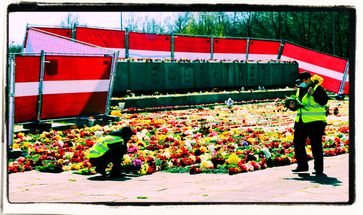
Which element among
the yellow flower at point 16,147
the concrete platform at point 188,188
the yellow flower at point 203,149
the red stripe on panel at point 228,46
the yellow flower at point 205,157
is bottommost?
the concrete platform at point 188,188

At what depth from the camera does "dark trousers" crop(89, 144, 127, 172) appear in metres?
8.33

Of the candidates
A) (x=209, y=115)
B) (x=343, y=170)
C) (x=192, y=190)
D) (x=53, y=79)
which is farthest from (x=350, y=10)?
(x=209, y=115)

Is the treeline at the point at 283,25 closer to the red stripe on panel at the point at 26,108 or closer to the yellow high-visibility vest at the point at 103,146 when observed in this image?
the yellow high-visibility vest at the point at 103,146

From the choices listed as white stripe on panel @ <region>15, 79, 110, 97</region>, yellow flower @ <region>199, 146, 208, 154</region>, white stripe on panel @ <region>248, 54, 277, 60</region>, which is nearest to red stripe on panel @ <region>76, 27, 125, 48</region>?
white stripe on panel @ <region>15, 79, 110, 97</region>

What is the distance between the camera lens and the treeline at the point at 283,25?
7.01m

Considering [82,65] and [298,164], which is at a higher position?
[82,65]

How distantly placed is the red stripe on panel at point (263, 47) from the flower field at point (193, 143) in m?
1.14

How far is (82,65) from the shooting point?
42.8ft

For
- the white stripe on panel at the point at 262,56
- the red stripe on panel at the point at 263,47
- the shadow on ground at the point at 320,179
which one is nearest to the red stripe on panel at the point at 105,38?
the white stripe on panel at the point at 262,56

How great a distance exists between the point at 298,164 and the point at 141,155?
6.86 feet

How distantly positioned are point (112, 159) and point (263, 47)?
146 inches

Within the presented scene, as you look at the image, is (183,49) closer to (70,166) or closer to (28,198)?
(70,166)

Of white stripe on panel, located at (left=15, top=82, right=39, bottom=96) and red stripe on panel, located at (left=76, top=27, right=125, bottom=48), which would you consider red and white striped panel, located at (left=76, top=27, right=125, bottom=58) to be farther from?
white stripe on panel, located at (left=15, top=82, right=39, bottom=96)

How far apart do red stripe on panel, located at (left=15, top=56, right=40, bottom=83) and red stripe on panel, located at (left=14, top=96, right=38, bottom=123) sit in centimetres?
30
